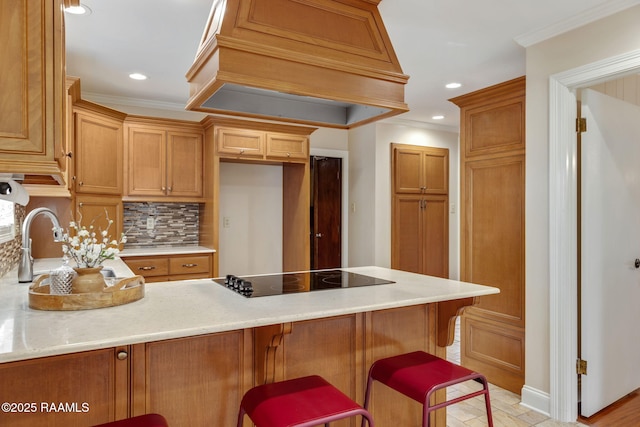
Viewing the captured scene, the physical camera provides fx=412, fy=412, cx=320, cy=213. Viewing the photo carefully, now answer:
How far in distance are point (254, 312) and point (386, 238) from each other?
12.4 ft

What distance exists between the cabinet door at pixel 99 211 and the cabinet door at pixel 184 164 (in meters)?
0.52

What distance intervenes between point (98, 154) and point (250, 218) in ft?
5.69

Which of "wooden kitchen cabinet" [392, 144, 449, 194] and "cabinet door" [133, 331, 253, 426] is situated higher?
"wooden kitchen cabinet" [392, 144, 449, 194]

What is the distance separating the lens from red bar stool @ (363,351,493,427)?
1560mm

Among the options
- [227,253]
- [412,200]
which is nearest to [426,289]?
[227,253]

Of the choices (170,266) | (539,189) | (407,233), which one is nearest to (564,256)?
(539,189)

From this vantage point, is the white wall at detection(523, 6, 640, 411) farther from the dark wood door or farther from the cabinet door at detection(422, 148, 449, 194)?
the dark wood door

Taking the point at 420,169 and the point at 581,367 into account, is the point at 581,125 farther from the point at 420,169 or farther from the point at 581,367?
the point at 420,169

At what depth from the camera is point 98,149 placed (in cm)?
359

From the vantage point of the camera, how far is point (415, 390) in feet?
5.18

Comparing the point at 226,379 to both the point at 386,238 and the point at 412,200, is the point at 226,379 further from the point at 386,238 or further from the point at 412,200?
the point at 412,200

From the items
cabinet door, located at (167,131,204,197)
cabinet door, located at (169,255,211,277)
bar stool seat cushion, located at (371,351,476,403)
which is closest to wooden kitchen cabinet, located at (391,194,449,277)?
cabinet door, located at (169,255,211,277)

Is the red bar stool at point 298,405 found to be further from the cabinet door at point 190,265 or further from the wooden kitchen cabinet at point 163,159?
the wooden kitchen cabinet at point 163,159

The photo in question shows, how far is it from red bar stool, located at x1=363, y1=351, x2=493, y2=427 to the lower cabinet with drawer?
2.63 meters
